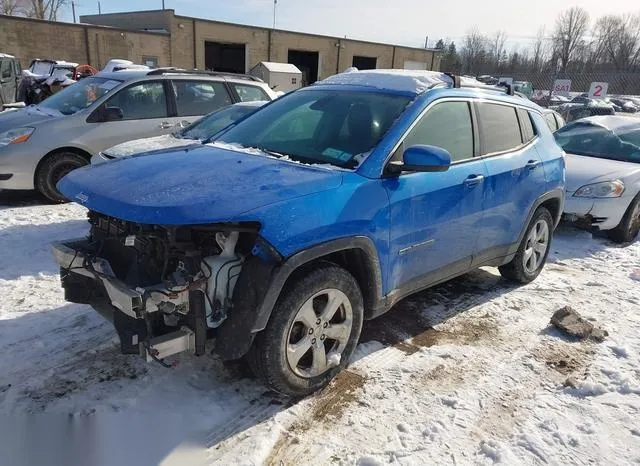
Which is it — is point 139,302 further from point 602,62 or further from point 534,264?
point 602,62

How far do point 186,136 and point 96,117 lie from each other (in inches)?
65.3

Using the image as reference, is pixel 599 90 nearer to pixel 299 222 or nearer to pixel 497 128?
pixel 497 128

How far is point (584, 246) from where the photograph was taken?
6773mm

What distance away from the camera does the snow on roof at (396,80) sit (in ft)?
12.6

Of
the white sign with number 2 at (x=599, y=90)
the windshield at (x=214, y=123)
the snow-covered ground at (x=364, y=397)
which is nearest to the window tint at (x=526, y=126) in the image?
the snow-covered ground at (x=364, y=397)

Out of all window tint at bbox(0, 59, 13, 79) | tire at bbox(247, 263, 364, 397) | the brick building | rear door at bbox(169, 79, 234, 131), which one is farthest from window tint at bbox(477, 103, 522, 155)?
the brick building

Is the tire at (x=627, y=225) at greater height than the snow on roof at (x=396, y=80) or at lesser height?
lesser

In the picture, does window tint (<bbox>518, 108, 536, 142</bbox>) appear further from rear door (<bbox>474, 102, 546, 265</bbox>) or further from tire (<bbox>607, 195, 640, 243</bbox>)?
tire (<bbox>607, 195, 640, 243</bbox>)

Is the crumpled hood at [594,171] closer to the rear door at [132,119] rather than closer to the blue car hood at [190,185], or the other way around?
the blue car hood at [190,185]

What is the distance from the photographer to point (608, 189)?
6750mm

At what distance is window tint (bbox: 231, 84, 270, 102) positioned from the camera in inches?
328

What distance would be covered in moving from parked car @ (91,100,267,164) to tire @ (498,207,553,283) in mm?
3206

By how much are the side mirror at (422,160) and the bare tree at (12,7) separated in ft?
213

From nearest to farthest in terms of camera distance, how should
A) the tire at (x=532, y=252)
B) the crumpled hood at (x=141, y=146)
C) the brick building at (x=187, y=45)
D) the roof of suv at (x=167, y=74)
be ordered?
1. the tire at (x=532, y=252)
2. the crumpled hood at (x=141, y=146)
3. the roof of suv at (x=167, y=74)
4. the brick building at (x=187, y=45)
